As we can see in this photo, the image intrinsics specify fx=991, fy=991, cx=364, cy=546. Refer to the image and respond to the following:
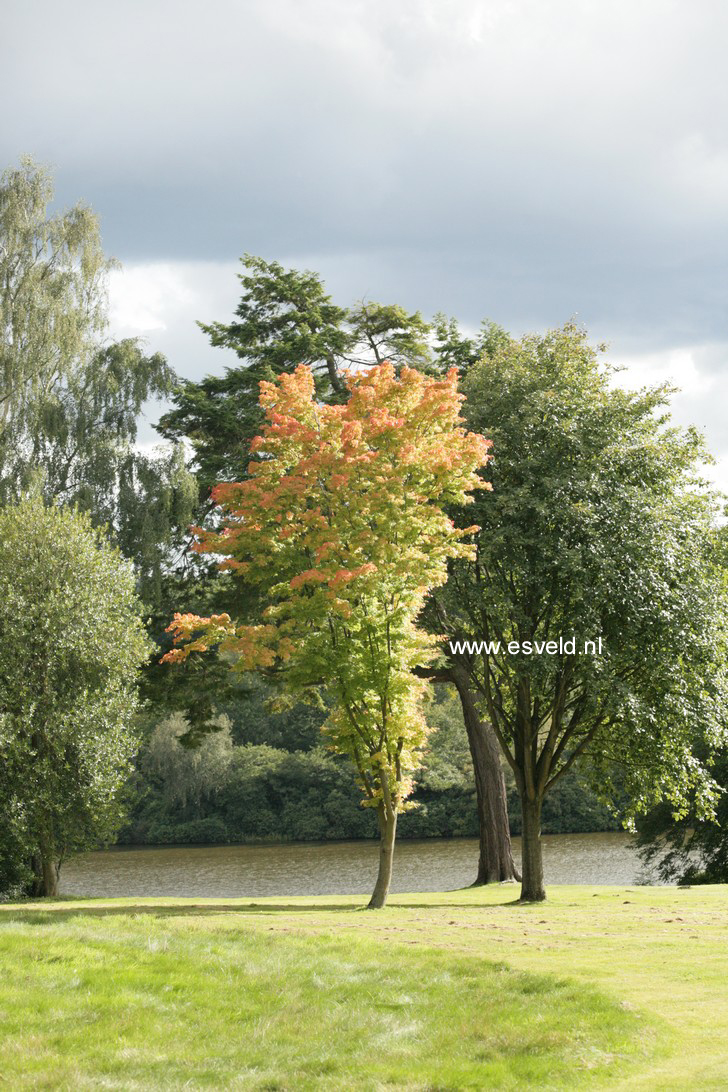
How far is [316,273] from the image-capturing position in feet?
90.7

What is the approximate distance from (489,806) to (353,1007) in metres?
16.2

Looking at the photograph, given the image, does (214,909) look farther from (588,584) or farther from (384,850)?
(588,584)

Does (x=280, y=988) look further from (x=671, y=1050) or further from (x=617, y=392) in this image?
(x=617, y=392)

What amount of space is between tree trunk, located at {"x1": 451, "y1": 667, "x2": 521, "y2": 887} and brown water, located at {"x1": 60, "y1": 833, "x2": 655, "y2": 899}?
13041mm

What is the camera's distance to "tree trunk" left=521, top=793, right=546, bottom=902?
2027 cm

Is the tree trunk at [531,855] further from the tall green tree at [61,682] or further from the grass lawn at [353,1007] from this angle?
the tall green tree at [61,682]

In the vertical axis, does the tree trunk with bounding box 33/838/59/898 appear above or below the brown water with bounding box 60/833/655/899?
above

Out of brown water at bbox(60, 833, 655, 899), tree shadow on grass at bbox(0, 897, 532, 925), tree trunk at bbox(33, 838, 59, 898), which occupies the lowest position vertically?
brown water at bbox(60, 833, 655, 899)

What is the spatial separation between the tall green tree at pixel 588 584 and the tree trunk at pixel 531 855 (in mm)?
29

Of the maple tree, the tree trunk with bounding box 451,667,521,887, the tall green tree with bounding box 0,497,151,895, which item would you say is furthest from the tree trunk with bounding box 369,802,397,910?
the tall green tree with bounding box 0,497,151,895

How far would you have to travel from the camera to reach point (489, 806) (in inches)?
981

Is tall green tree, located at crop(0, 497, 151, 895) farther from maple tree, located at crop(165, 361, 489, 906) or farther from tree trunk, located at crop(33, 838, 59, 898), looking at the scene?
maple tree, located at crop(165, 361, 489, 906)

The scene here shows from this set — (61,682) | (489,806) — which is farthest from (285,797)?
(61,682)

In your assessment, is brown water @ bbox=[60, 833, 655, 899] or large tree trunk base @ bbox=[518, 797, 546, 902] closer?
large tree trunk base @ bbox=[518, 797, 546, 902]
